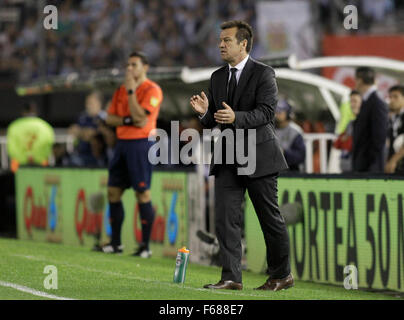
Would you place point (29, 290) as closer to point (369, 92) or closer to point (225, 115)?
point (225, 115)

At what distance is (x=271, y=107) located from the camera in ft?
28.8

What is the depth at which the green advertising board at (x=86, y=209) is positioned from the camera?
13.9m

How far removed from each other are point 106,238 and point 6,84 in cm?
1276

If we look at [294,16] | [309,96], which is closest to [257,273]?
[309,96]

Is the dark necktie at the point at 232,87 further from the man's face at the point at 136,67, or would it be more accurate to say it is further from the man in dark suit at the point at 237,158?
the man's face at the point at 136,67

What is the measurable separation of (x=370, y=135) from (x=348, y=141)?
1548mm

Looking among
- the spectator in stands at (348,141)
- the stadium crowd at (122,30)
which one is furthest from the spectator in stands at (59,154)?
the spectator in stands at (348,141)

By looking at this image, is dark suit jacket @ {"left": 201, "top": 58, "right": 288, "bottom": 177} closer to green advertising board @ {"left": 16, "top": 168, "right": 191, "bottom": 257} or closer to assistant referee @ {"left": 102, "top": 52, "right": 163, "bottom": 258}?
assistant referee @ {"left": 102, "top": 52, "right": 163, "bottom": 258}

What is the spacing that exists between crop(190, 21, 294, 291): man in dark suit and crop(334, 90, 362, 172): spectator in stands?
204 inches

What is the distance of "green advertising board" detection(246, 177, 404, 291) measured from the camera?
10.3m

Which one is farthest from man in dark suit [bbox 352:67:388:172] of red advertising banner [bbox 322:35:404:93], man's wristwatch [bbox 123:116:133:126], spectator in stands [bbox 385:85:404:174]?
red advertising banner [bbox 322:35:404:93]

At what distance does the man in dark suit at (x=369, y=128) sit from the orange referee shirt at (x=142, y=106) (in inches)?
91.8

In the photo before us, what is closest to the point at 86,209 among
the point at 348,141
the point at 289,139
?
the point at 289,139
